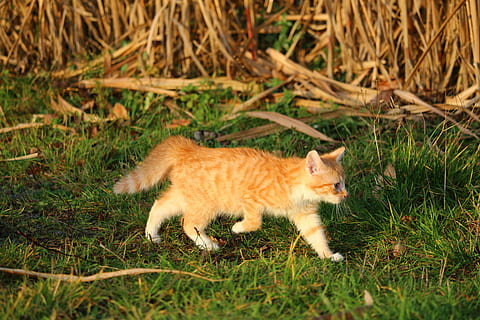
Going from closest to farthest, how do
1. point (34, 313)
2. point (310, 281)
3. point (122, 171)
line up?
point (34, 313)
point (310, 281)
point (122, 171)

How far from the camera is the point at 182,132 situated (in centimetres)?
653

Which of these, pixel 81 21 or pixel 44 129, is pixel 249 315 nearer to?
pixel 44 129

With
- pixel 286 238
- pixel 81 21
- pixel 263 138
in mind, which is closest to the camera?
pixel 286 238

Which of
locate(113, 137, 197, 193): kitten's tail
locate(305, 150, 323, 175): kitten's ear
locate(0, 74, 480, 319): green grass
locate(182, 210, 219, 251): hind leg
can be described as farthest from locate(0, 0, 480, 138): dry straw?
locate(182, 210, 219, 251): hind leg

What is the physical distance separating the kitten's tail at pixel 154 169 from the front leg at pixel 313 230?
3.45 ft

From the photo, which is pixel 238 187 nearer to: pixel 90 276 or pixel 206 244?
pixel 206 244

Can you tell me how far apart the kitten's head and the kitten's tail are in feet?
3.39

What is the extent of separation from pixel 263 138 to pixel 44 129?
93.2 inches

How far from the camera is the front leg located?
448 cm

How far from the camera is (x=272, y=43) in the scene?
8000 mm

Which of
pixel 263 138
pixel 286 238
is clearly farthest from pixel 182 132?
pixel 286 238

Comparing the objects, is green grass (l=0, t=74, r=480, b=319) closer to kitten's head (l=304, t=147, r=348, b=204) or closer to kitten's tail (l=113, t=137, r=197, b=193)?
kitten's tail (l=113, t=137, r=197, b=193)

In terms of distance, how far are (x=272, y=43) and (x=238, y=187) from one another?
3828mm

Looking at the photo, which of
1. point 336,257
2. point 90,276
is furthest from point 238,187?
point 90,276
